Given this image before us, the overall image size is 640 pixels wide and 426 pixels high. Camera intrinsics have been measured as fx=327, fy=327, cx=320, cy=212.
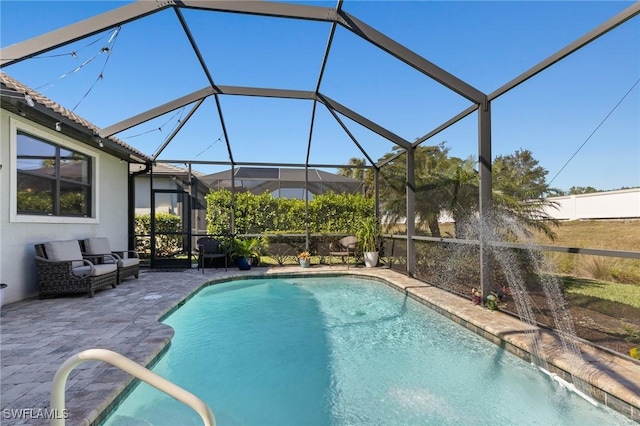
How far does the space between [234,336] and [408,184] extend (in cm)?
543

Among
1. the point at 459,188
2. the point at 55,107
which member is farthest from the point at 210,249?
the point at 459,188

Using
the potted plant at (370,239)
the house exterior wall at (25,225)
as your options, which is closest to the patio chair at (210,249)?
the house exterior wall at (25,225)

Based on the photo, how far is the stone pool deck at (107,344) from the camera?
2449mm

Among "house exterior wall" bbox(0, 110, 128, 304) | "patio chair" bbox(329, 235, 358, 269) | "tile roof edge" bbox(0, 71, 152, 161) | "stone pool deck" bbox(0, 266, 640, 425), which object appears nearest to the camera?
"stone pool deck" bbox(0, 266, 640, 425)

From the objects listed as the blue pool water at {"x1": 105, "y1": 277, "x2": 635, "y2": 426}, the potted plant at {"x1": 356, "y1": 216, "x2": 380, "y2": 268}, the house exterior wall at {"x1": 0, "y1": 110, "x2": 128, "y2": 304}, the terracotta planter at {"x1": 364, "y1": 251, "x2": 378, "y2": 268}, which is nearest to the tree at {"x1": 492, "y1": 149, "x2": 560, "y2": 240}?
the blue pool water at {"x1": 105, "y1": 277, "x2": 635, "y2": 426}

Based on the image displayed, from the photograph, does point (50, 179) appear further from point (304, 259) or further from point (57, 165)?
point (304, 259)

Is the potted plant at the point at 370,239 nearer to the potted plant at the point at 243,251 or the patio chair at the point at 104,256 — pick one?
the potted plant at the point at 243,251

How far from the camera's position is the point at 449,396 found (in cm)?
308

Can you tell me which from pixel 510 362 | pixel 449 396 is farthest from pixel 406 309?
pixel 449 396

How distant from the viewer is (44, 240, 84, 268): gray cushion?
18.3 feet

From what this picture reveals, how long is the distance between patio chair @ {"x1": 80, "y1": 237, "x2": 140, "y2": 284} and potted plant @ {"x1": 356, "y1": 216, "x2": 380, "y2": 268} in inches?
235

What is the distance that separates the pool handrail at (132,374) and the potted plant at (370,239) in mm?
8597

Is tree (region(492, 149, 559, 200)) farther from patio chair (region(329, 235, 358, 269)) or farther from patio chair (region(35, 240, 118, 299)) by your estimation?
patio chair (region(35, 240, 118, 299))

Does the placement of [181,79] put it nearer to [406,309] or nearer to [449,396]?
[406,309]
